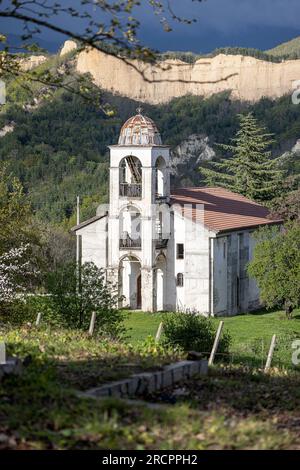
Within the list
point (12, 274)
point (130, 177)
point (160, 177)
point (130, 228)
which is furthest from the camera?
point (130, 177)

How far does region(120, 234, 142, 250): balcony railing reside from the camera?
154 feet

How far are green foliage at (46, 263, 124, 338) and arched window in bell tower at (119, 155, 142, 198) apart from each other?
70.3ft

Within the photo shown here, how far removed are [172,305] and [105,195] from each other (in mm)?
43776

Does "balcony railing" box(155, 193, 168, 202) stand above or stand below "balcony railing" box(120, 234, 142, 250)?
above

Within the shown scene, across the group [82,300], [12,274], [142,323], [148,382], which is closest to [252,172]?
[142,323]

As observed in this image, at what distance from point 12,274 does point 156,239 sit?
1821 cm

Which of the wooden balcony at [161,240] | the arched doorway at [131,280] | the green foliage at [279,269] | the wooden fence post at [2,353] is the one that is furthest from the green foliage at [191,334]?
the arched doorway at [131,280]

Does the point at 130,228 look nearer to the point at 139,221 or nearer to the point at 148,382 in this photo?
the point at 139,221

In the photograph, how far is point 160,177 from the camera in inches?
1890

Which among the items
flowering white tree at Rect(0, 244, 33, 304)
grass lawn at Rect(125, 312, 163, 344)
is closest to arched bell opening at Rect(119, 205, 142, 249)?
grass lawn at Rect(125, 312, 163, 344)

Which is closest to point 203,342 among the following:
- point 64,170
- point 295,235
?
point 295,235

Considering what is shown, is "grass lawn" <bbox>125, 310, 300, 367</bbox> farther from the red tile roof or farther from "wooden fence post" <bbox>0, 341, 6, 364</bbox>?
"wooden fence post" <bbox>0, 341, 6, 364</bbox>

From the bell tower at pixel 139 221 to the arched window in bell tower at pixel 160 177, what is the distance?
0.05 meters

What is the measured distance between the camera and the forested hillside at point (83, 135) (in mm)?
103250
